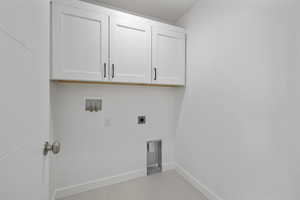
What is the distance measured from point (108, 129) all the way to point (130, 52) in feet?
3.45

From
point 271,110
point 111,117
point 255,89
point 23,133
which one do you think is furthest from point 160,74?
point 23,133

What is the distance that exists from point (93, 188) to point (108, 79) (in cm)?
140

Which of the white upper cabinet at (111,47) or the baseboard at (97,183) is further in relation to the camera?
the baseboard at (97,183)

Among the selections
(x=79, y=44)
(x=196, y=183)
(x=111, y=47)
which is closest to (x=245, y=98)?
(x=196, y=183)

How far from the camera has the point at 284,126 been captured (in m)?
1.00

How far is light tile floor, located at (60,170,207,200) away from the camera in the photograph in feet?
5.41

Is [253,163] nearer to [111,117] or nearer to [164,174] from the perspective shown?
[164,174]

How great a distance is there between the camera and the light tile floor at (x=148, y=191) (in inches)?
65.0

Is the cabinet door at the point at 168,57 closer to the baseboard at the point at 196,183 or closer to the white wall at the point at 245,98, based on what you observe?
the white wall at the point at 245,98

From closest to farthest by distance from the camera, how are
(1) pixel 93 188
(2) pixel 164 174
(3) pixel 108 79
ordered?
(3) pixel 108 79, (1) pixel 93 188, (2) pixel 164 174

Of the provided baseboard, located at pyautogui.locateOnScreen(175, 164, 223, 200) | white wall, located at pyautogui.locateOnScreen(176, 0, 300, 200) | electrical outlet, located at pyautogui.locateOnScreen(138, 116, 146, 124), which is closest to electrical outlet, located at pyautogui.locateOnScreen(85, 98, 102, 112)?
electrical outlet, located at pyautogui.locateOnScreen(138, 116, 146, 124)

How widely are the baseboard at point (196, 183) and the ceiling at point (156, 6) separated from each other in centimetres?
233

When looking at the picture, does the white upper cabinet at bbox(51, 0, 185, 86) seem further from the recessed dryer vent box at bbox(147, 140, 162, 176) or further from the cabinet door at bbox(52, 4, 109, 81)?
the recessed dryer vent box at bbox(147, 140, 162, 176)

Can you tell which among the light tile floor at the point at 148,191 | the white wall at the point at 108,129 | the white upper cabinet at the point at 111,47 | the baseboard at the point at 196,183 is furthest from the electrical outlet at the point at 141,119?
the baseboard at the point at 196,183
